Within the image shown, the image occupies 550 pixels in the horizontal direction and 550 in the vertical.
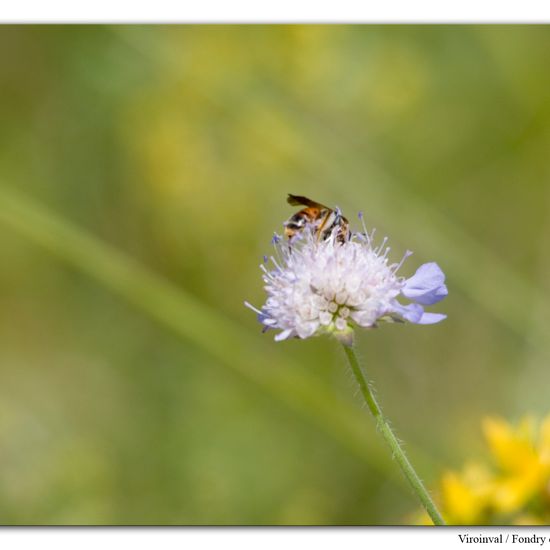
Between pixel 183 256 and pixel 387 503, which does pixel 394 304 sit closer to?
pixel 387 503

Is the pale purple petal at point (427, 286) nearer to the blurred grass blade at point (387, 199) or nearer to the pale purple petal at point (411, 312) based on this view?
the pale purple petal at point (411, 312)

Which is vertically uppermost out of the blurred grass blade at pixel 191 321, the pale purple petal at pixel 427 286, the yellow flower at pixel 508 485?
the blurred grass blade at pixel 191 321

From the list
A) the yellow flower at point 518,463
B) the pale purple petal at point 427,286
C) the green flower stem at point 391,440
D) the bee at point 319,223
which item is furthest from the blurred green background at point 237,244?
the green flower stem at point 391,440

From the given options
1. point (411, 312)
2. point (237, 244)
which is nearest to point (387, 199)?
point (237, 244)

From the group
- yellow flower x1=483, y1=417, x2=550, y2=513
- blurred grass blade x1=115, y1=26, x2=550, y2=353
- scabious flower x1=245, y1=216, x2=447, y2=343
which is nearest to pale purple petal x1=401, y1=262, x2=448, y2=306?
scabious flower x1=245, y1=216, x2=447, y2=343

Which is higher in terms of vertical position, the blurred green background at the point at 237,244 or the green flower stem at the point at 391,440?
the blurred green background at the point at 237,244

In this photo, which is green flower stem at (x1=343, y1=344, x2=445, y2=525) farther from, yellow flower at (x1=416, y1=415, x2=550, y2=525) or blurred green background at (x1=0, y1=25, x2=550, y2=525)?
blurred green background at (x1=0, y1=25, x2=550, y2=525)

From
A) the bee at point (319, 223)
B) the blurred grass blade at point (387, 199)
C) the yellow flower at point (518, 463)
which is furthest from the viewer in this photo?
the blurred grass blade at point (387, 199)
